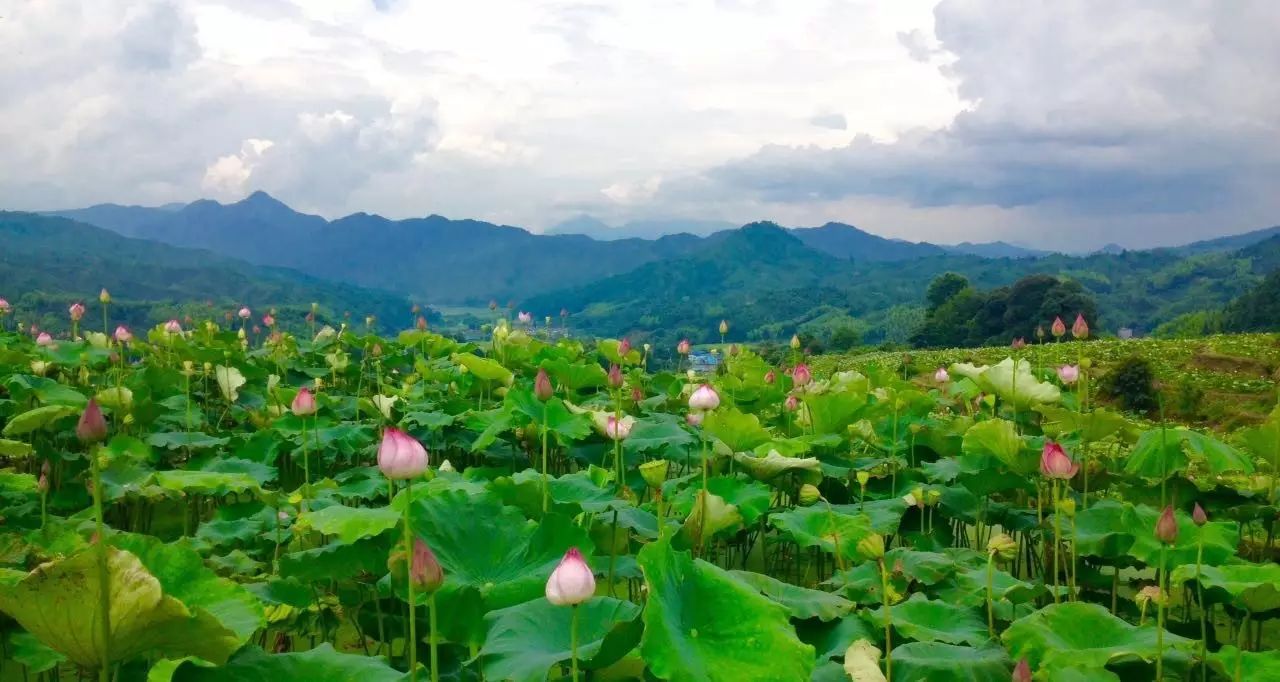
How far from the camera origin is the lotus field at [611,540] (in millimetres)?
1403

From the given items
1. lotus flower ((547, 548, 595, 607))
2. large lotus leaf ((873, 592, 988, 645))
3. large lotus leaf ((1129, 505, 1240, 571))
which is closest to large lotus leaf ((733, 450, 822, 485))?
large lotus leaf ((873, 592, 988, 645))

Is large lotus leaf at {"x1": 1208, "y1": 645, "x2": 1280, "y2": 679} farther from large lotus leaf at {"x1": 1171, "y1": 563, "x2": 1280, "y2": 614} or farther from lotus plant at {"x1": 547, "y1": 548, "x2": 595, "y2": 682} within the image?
lotus plant at {"x1": 547, "y1": 548, "x2": 595, "y2": 682}

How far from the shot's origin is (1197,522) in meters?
2.17

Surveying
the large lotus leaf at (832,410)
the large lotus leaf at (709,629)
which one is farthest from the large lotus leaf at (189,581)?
the large lotus leaf at (832,410)

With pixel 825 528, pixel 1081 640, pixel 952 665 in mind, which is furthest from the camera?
pixel 825 528

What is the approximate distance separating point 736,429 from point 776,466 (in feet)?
0.73

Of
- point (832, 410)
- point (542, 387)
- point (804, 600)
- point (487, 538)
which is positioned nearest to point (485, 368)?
point (832, 410)

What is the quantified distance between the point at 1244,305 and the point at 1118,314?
194 ft

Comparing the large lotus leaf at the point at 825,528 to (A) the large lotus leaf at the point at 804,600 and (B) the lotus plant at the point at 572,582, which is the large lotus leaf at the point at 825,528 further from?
(B) the lotus plant at the point at 572,582

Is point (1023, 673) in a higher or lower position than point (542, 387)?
lower

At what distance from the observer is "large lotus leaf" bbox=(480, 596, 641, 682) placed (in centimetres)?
144

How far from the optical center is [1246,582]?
6.65 ft

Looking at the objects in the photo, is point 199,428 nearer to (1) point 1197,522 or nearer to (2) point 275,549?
(2) point 275,549

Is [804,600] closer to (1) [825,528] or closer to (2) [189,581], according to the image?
(1) [825,528]
